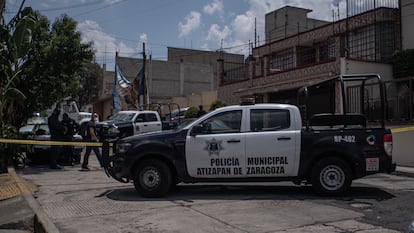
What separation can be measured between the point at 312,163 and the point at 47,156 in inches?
403

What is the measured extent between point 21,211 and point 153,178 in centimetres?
241

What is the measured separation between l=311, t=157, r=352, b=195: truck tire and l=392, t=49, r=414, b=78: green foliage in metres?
11.7

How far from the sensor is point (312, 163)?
8766 mm

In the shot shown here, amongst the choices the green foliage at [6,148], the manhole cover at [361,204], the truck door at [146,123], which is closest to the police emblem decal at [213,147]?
the manhole cover at [361,204]

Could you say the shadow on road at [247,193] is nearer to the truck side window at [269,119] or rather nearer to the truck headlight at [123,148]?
the truck headlight at [123,148]

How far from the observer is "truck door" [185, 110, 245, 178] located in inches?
343

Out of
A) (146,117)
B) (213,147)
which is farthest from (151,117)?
(213,147)

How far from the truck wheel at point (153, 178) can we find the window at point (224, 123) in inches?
43.4

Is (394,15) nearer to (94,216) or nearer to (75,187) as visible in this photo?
(75,187)

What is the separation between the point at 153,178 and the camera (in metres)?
8.85

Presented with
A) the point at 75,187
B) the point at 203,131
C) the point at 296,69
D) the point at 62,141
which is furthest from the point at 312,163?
the point at 296,69

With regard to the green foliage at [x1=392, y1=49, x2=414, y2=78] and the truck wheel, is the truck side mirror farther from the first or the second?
the green foliage at [x1=392, y1=49, x2=414, y2=78]

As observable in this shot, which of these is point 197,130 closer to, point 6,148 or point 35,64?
point 6,148

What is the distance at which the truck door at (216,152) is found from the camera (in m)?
8.71
